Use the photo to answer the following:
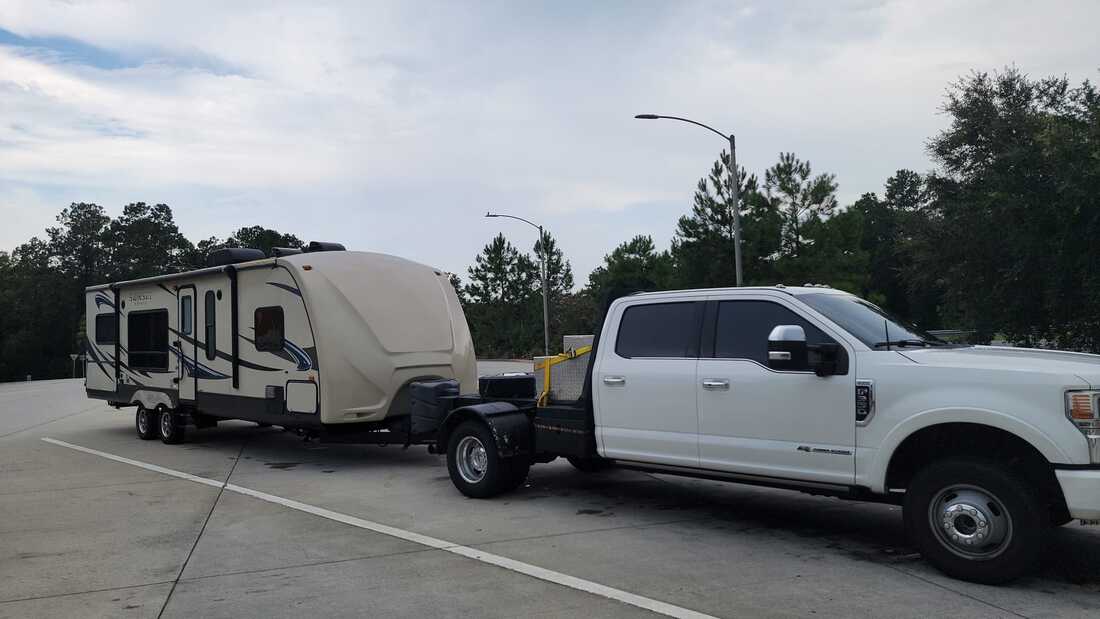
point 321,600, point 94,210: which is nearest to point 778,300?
point 321,600

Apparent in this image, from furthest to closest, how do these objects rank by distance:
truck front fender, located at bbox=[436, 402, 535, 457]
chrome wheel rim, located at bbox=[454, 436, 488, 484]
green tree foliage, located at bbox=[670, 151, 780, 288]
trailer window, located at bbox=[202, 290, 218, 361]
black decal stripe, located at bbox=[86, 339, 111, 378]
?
green tree foliage, located at bbox=[670, 151, 780, 288] < black decal stripe, located at bbox=[86, 339, 111, 378] < trailer window, located at bbox=[202, 290, 218, 361] < chrome wheel rim, located at bbox=[454, 436, 488, 484] < truck front fender, located at bbox=[436, 402, 535, 457]

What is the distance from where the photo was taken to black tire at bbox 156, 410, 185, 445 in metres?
14.3

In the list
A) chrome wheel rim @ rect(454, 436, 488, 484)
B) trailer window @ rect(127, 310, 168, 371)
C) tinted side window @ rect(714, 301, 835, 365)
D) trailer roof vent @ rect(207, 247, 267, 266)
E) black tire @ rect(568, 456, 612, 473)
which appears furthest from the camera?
trailer window @ rect(127, 310, 168, 371)

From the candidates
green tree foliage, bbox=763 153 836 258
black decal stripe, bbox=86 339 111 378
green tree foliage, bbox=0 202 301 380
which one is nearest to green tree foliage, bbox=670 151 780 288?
green tree foliage, bbox=763 153 836 258

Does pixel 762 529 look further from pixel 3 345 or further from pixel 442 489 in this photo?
pixel 3 345

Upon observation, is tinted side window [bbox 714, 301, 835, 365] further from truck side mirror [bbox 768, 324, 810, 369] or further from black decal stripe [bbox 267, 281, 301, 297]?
black decal stripe [bbox 267, 281, 301, 297]

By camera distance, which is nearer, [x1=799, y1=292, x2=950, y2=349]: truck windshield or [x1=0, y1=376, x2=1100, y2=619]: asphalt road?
[x1=0, y1=376, x2=1100, y2=619]: asphalt road

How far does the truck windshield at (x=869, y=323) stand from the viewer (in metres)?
6.51

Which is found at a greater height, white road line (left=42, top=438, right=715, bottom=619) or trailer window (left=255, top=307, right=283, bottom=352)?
trailer window (left=255, top=307, right=283, bottom=352)

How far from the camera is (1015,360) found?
573cm

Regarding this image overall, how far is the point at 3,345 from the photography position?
90.1 m

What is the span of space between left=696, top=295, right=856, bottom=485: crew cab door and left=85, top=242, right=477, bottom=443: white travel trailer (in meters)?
4.79

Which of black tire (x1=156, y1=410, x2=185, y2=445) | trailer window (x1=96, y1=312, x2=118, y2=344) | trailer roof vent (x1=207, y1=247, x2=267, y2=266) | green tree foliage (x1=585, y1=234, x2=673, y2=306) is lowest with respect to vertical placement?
black tire (x1=156, y1=410, x2=185, y2=445)

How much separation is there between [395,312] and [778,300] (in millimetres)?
6193
